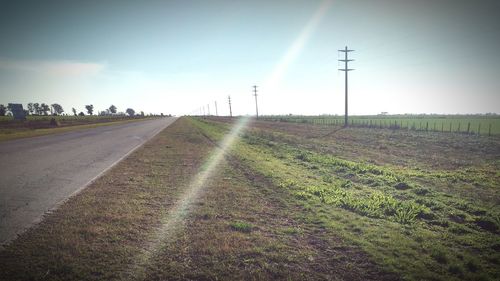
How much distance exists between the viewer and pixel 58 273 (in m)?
3.53

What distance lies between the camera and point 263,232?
4957mm

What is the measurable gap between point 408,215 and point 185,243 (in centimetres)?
533

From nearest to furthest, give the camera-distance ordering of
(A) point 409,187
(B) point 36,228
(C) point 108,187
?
(B) point 36,228 < (C) point 108,187 < (A) point 409,187

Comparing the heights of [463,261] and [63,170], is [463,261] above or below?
below

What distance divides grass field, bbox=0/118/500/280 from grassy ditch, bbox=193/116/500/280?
28mm

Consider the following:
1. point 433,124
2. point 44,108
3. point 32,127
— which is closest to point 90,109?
point 44,108

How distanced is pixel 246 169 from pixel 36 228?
7.08 m

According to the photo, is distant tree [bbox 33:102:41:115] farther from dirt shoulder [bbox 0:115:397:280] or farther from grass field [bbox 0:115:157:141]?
dirt shoulder [bbox 0:115:397:280]

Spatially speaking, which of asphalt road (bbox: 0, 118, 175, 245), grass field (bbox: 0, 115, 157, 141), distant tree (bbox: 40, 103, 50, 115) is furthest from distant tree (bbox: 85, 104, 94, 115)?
asphalt road (bbox: 0, 118, 175, 245)

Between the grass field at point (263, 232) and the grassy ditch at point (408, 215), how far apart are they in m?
0.03

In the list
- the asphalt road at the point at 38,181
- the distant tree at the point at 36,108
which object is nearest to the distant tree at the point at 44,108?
the distant tree at the point at 36,108

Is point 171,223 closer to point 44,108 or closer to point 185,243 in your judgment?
point 185,243

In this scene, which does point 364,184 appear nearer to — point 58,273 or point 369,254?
point 369,254

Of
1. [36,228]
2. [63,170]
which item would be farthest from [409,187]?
[63,170]
